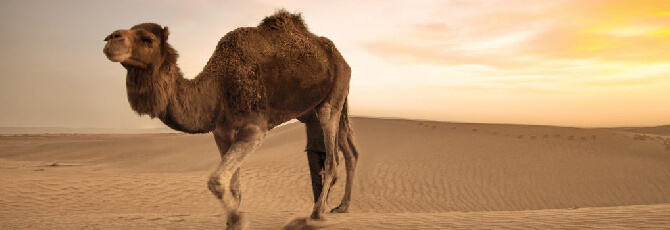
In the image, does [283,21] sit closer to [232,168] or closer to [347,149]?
[232,168]

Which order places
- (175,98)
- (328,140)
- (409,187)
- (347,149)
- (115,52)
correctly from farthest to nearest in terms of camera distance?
1. (409,187)
2. (347,149)
3. (328,140)
4. (175,98)
5. (115,52)

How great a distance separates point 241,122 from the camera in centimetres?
496

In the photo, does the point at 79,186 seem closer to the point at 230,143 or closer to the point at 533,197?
the point at 230,143

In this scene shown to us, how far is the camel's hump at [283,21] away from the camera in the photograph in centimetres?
581

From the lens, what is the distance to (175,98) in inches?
185

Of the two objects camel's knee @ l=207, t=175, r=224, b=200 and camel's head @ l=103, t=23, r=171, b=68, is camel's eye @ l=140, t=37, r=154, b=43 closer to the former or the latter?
camel's head @ l=103, t=23, r=171, b=68

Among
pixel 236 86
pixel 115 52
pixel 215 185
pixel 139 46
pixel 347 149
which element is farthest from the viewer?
pixel 347 149

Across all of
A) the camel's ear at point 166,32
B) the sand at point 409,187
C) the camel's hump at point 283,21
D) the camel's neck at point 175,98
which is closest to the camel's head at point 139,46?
the camel's ear at point 166,32

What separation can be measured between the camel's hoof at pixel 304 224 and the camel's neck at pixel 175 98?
157 cm

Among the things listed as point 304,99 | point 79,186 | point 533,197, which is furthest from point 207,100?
point 533,197

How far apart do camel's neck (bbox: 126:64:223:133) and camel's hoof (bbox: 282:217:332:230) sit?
62.0 inches

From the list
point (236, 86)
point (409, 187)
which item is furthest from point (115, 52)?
point (409, 187)

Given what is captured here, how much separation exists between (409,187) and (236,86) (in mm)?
12971

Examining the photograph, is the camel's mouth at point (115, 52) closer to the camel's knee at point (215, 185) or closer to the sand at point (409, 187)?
the camel's knee at point (215, 185)
